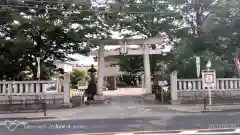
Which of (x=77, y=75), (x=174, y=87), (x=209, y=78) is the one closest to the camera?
(x=209, y=78)

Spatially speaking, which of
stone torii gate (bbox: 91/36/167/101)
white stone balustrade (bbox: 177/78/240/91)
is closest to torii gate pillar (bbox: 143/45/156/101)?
stone torii gate (bbox: 91/36/167/101)

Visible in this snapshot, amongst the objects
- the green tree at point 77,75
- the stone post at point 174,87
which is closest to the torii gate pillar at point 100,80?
the stone post at point 174,87

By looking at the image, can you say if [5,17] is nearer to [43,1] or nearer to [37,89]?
[43,1]

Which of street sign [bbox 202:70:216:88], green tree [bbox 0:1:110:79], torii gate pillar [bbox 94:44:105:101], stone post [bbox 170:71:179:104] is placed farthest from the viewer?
torii gate pillar [bbox 94:44:105:101]

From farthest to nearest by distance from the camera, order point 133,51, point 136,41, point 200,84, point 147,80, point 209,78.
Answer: point 133,51
point 136,41
point 147,80
point 200,84
point 209,78

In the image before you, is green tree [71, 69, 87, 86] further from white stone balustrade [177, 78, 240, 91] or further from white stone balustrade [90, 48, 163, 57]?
white stone balustrade [177, 78, 240, 91]

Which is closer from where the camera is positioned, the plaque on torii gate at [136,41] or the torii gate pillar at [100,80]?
the torii gate pillar at [100,80]

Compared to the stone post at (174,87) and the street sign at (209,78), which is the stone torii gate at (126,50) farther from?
the street sign at (209,78)

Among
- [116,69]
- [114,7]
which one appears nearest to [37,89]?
[114,7]

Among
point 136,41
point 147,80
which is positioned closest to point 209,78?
point 147,80

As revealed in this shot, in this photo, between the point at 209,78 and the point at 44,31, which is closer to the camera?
the point at 209,78

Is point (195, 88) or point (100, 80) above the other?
point (100, 80)

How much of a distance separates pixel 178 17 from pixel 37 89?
1116 centimetres

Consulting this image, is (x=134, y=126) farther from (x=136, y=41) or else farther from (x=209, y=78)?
(x=136, y=41)
